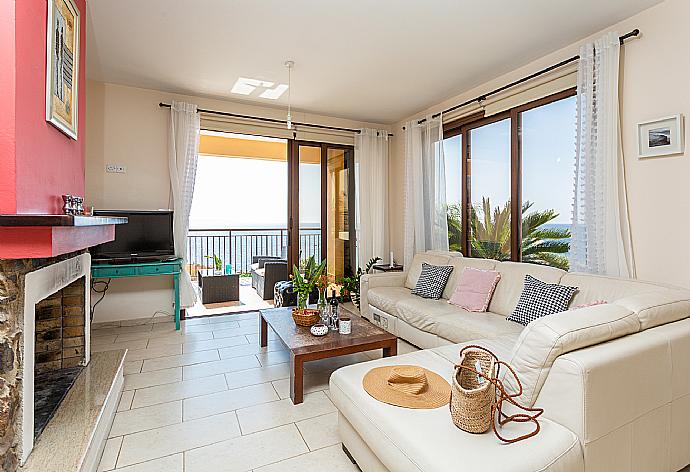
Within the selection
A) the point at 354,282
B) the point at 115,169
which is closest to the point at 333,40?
the point at 115,169

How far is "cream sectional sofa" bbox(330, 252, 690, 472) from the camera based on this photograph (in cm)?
130

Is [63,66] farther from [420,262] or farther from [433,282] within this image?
[420,262]

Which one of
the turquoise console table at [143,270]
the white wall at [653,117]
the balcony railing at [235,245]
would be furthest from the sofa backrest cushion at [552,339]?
the balcony railing at [235,245]

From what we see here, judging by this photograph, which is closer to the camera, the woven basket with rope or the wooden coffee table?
the woven basket with rope

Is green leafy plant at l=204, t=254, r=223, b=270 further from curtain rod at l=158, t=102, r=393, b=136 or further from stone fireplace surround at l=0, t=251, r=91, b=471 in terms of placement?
stone fireplace surround at l=0, t=251, r=91, b=471

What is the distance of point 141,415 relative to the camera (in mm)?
2357

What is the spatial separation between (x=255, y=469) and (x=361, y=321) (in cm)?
159

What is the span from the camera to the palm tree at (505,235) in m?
3.49

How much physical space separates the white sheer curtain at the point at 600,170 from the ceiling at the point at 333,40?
321mm

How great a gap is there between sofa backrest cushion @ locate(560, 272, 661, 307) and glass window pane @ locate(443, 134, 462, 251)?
1.91 metres

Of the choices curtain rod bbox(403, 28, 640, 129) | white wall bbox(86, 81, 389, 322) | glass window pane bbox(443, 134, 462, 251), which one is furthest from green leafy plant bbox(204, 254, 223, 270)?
curtain rod bbox(403, 28, 640, 129)

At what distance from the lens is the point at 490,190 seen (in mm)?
4199

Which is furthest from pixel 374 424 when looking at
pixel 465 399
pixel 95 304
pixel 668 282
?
pixel 95 304

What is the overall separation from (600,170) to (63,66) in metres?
3.65
